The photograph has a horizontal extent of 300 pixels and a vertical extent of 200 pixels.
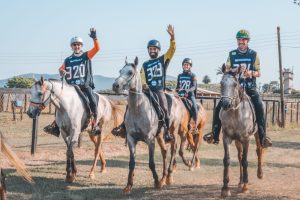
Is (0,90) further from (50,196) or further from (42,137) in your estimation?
(50,196)

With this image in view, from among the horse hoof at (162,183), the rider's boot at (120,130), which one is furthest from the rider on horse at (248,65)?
the rider's boot at (120,130)

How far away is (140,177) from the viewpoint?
12133 mm

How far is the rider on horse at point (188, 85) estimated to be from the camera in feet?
45.8

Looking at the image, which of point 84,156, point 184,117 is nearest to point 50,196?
point 184,117

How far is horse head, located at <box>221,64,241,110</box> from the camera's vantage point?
28.9 feet

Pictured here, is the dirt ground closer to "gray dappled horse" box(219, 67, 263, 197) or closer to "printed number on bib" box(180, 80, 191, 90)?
"gray dappled horse" box(219, 67, 263, 197)

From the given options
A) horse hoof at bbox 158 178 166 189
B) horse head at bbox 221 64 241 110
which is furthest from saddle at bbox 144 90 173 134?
horse head at bbox 221 64 241 110

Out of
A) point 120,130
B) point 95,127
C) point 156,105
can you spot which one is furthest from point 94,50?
point 156,105

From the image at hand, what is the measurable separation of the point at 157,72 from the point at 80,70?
7.29 feet

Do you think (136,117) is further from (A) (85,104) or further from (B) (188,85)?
(B) (188,85)

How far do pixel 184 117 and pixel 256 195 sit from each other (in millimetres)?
3881

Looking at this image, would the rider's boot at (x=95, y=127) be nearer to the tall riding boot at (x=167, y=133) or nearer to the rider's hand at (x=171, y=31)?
the tall riding boot at (x=167, y=133)

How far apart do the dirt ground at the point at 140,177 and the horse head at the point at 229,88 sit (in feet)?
6.62

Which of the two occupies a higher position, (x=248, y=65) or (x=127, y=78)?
(x=248, y=65)
